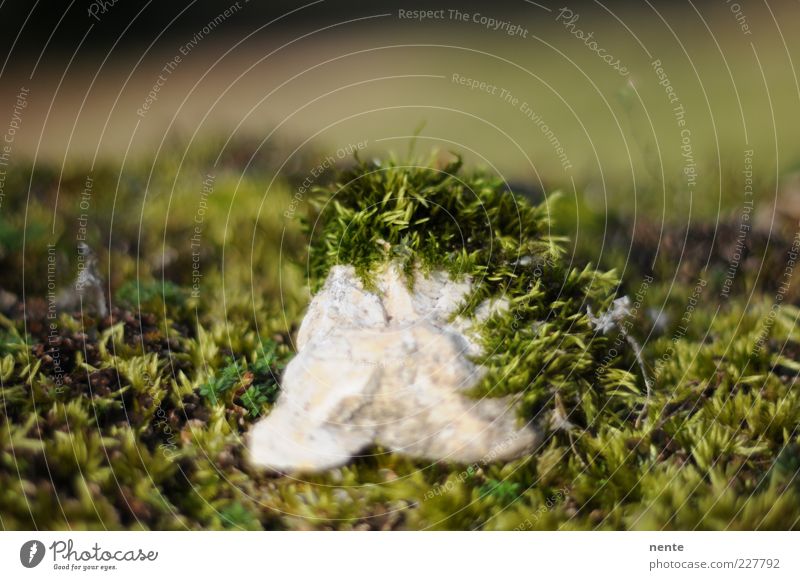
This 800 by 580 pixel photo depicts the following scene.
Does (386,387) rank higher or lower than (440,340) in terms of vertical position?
lower

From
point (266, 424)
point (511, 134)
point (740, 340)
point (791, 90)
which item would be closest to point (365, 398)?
point (266, 424)
